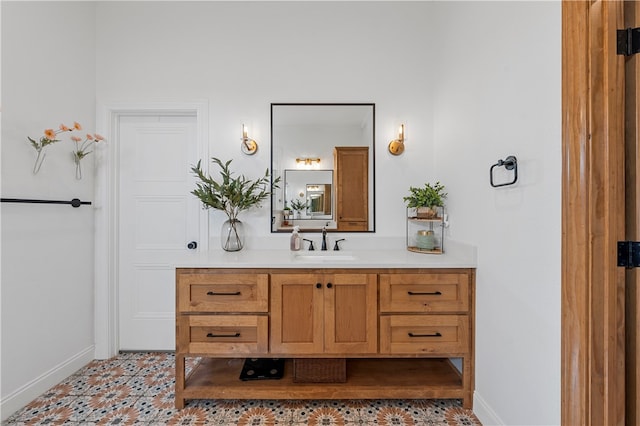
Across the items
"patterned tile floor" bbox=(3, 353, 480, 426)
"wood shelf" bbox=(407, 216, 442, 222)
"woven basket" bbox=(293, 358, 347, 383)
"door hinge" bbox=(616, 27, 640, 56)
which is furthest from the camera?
"wood shelf" bbox=(407, 216, 442, 222)

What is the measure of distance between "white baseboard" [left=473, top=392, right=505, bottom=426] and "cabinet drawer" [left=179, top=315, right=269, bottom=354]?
1279mm

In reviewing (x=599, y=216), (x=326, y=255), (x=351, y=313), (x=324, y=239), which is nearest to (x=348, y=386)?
(x=351, y=313)

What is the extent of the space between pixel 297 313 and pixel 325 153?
126cm

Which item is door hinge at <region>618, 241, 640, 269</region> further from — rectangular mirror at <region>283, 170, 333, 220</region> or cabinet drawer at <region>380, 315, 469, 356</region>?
rectangular mirror at <region>283, 170, 333, 220</region>

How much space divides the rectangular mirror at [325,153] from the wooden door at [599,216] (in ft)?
4.64

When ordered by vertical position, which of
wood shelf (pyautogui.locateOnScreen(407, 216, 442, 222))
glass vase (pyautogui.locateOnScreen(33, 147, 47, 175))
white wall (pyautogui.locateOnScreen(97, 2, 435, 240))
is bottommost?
wood shelf (pyautogui.locateOnScreen(407, 216, 442, 222))

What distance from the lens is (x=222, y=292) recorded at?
1.71 m

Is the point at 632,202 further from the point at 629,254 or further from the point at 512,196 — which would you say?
the point at 512,196

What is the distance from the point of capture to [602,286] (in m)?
1.01

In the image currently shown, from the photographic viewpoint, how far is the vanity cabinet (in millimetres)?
1717

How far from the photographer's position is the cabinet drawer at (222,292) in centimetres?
171

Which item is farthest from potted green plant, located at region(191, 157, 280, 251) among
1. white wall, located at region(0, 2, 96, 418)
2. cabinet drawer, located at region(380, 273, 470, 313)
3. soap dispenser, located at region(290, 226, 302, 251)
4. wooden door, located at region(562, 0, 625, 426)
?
wooden door, located at region(562, 0, 625, 426)

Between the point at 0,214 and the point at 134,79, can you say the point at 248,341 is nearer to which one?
the point at 0,214

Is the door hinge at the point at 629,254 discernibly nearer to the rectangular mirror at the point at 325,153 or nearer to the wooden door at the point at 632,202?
the wooden door at the point at 632,202
